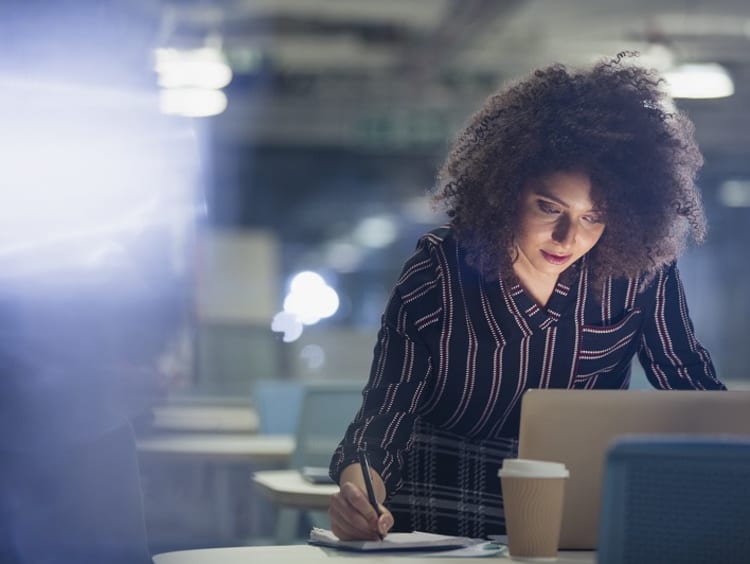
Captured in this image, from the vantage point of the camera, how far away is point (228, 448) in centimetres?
367

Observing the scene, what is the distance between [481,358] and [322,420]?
1644mm

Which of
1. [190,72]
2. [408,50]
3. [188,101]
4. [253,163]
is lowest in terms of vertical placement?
[188,101]

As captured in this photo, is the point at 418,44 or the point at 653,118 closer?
the point at 653,118

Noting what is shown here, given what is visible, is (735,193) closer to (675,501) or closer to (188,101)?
(188,101)

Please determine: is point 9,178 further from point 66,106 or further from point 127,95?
point 127,95

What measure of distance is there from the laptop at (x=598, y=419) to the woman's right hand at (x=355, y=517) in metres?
0.23

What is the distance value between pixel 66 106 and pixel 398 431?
8.45ft

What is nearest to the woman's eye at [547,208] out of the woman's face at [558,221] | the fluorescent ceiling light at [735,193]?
the woman's face at [558,221]

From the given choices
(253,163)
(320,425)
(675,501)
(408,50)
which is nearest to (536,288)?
(675,501)

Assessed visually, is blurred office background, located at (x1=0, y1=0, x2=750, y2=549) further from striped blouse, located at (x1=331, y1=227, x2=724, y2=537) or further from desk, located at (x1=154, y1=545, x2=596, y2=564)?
striped blouse, located at (x1=331, y1=227, x2=724, y2=537)

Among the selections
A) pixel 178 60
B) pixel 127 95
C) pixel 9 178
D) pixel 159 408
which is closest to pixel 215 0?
pixel 178 60

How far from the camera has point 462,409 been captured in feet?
6.30

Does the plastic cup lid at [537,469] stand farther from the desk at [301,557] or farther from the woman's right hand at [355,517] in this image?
the woman's right hand at [355,517]

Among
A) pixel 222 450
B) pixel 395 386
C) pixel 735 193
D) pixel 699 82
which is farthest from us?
pixel 735 193
